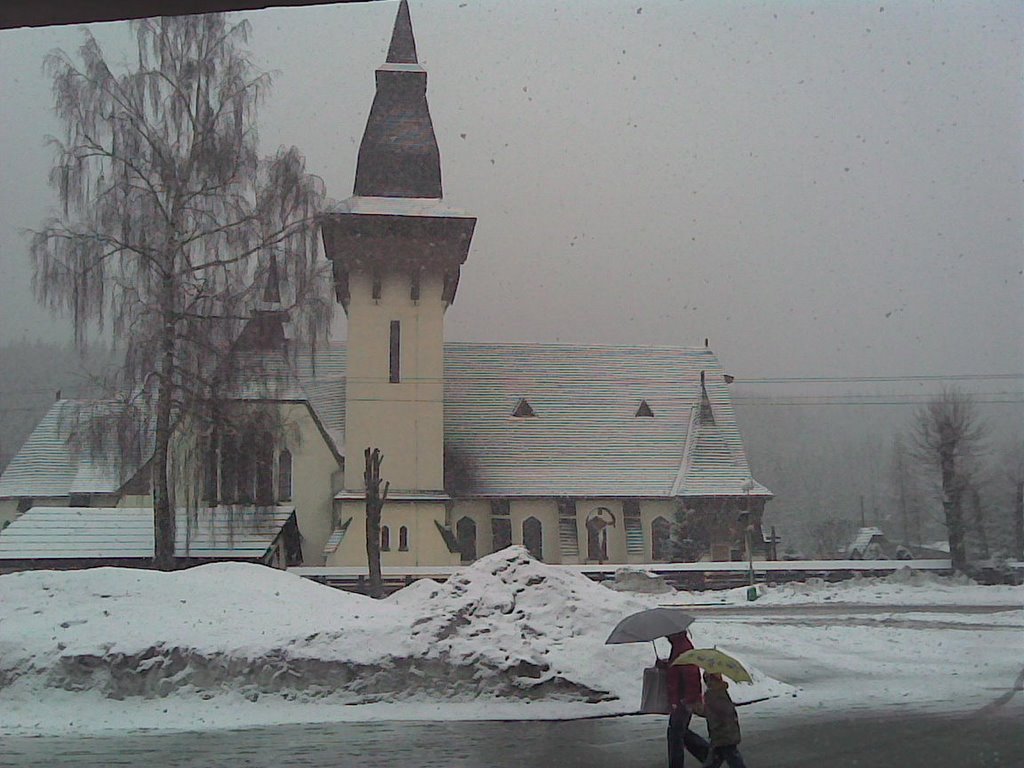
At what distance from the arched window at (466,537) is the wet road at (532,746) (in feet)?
10.1

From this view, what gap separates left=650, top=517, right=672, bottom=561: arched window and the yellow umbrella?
16.6 feet

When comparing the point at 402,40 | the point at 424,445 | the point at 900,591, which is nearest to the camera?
the point at 900,591

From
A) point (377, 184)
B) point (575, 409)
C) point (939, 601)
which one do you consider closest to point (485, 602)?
point (575, 409)

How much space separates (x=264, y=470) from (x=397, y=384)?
150 centimetres

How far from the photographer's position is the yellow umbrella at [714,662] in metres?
4.63

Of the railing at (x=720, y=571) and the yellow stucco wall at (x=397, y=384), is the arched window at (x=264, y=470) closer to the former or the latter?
the yellow stucco wall at (x=397, y=384)

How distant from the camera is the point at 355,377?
35.4 ft

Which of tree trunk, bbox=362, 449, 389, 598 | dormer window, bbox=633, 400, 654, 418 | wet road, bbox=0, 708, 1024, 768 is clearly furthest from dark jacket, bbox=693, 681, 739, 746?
dormer window, bbox=633, 400, 654, 418

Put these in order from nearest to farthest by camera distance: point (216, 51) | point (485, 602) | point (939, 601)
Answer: point (485, 602)
point (939, 601)
point (216, 51)

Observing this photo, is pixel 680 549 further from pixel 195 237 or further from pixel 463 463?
pixel 195 237

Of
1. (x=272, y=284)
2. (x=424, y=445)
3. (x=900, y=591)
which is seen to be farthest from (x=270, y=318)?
(x=900, y=591)

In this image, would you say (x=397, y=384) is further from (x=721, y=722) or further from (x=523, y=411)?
(x=721, y=722)

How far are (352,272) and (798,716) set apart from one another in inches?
243

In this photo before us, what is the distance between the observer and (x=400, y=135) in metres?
11.4
